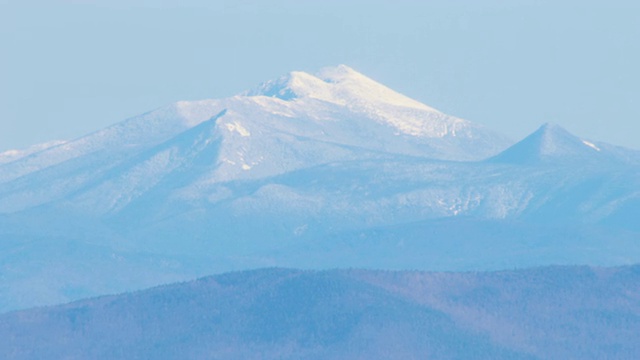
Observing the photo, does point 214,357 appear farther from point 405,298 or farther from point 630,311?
point 630,311

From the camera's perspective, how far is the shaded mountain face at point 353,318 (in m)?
121

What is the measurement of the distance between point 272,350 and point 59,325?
14.8m

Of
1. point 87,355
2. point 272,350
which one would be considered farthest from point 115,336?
point 272,350

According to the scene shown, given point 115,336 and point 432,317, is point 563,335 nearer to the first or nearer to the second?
point 432,317

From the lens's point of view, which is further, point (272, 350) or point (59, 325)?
point (59, 325)

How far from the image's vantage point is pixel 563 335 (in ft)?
402

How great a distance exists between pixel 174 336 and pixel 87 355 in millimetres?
4616

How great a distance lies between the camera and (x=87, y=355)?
4926 inches

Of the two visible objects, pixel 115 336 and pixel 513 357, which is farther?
pixel 115 336

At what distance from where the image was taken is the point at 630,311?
125 m

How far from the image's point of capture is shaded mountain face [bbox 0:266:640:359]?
121 meters

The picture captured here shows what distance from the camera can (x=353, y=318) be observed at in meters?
124

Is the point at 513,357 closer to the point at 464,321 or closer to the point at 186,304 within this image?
the point at 464,321

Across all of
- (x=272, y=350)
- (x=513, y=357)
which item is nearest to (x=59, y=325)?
(x=272, y=350)
